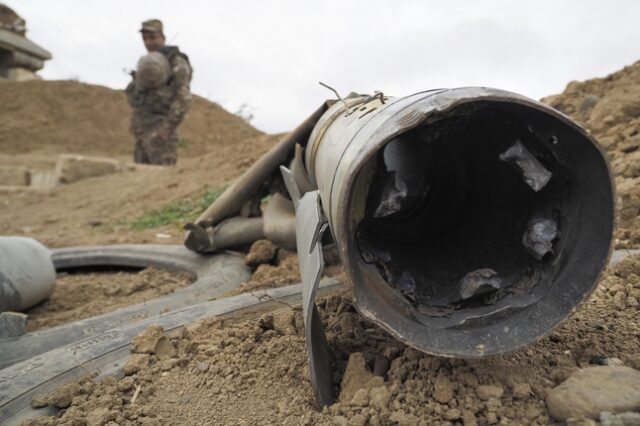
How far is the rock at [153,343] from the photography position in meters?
1.75

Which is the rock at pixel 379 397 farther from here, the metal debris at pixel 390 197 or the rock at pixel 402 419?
the metal debris at pixel 390 197

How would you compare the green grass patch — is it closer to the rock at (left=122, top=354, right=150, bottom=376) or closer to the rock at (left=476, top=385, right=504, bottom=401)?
the rock at (left=122, top=354, right=150, bottom=376)

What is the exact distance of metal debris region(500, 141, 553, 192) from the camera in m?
1.18

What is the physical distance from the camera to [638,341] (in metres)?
1.38

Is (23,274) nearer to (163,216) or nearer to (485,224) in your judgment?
(485,224)

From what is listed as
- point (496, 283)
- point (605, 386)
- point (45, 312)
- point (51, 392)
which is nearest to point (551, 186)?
point (496, 283)

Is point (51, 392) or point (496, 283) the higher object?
point (496, 283)

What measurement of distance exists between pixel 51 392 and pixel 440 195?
1.31 m

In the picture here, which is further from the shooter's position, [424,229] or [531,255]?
[424,229]

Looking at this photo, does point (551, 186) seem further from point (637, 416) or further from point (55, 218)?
point (55, 218)

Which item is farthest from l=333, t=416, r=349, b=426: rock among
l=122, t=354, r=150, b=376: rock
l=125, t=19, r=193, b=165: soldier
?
l=125, t=19, r=193, b=165: soldier

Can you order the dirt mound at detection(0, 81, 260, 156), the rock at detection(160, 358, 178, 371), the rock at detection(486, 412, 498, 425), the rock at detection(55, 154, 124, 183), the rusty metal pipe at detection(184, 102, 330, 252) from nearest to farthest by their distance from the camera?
the rock at detection(486, 412, 498, 425)
the rock at detection(160, 358, 178, 371)
the rusty metal pipe at detection(184, 102, 330, 252)
the rock at detection(55, 154, 124, 183)
the dirt mound at detection(0, 81, 260, 156)

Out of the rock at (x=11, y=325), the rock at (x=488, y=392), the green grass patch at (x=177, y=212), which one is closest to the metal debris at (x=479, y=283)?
the rock at (x=488, y=392)

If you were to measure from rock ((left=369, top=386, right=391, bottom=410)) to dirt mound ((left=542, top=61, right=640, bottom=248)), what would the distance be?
1485mm
